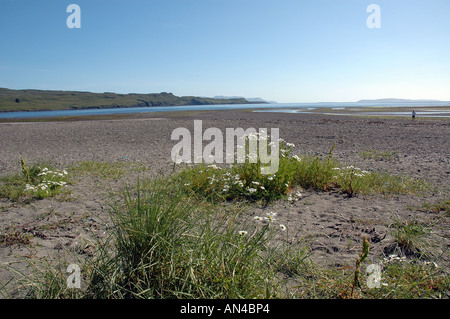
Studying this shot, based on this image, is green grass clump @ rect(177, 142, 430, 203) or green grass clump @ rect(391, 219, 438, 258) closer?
green grass clump @ rect(391, 219, 438, 258)

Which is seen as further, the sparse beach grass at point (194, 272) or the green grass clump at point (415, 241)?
the green grass clump at point (415, 241)

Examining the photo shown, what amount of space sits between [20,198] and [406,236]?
6.20 meters

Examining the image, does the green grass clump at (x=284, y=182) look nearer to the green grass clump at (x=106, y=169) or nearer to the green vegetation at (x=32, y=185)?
the green grass clump at (x=106, y=169)

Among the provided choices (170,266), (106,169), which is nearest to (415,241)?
(170,266)

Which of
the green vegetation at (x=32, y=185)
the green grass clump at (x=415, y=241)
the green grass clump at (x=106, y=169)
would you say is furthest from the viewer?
the green grass clump at (x=106, y=169)

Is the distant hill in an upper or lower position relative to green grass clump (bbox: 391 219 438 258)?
upper

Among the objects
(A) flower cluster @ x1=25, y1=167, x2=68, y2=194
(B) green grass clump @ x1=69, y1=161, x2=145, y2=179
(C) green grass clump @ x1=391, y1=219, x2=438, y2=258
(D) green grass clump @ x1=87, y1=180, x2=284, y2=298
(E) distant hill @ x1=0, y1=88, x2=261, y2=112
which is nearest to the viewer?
(D) green grass clump @ x1=87, y1=180, x2=284, y2=298

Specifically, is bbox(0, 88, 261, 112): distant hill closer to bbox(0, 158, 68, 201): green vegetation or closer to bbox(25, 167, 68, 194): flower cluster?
bbox(0, 158, 68, 201): green vegetation

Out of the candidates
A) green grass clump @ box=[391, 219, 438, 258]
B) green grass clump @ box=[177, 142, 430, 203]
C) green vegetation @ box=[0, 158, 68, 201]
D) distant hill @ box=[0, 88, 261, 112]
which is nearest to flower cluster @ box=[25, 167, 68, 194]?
green vegetation @ box=[0, 158, 68, 201]

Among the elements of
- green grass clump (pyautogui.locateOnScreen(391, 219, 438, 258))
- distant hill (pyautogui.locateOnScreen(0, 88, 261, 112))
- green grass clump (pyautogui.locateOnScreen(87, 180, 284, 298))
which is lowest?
green grass clump (pyautogui.locateOnScreen(391, 219, 438, 258))

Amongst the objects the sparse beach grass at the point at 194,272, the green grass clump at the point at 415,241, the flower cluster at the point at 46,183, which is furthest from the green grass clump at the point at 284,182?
the flower cluster at the point at 46,183

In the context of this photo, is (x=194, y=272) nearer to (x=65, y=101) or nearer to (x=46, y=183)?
(x=46, y=183)

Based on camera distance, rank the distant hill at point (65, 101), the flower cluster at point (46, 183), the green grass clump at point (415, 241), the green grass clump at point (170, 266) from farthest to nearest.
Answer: the distant hill at point (65, 101) < the flower cluster at point (46, 183) < the green grass clump at point (415, 241) < the green grass clump at point (170, 266)

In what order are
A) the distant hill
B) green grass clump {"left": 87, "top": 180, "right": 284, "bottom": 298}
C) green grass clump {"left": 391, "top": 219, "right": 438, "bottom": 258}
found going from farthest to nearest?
1. the distant hill
2. green grass clump {"left": 391, "top": 219, "right": 438, "bottom": 258}
3. green grass clump {"left": 87, "top": 180, "right": 284, "bottom": 298}
